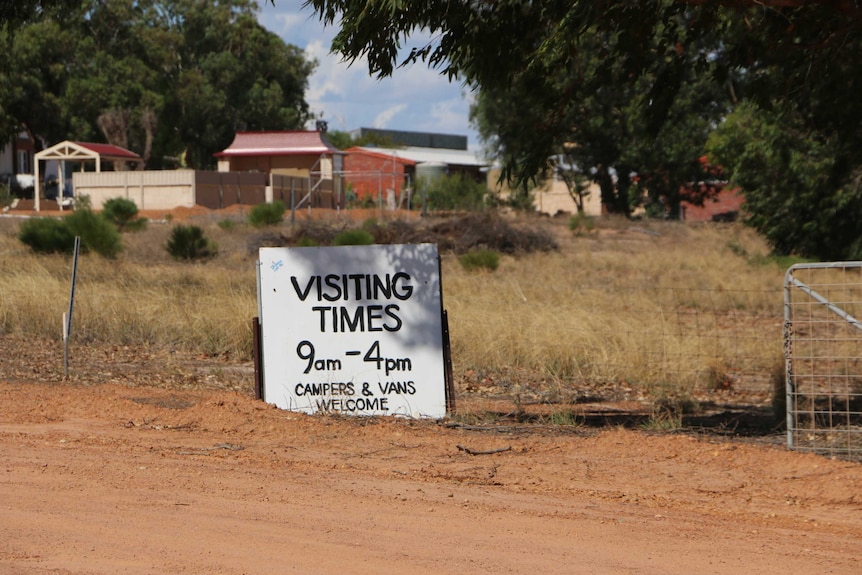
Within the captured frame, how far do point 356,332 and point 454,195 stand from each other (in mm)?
41747

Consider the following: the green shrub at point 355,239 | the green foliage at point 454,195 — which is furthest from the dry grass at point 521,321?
the green foliage at point 454,195

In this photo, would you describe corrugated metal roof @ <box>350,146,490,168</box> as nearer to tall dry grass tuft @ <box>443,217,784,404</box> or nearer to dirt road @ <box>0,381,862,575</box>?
tall dry grass tuft @ <box>443,217,784,404</box>

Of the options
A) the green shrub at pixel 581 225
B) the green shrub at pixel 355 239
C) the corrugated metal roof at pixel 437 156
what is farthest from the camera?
the corrugated metal roof at pixel 437 156

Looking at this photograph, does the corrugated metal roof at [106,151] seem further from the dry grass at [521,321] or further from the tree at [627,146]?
the dry grass at [521,321]

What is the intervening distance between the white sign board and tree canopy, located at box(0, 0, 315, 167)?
48558mm

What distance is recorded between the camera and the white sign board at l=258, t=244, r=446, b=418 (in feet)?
29.6

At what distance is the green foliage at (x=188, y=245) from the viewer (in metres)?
23.4

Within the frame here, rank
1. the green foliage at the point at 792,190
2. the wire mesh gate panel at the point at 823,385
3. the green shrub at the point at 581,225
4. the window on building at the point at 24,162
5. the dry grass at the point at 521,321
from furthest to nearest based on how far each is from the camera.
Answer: the window on building at the point at 24,162, the green shrub at the point at 581,225, the green foliage at the point at 792,190, the dry grass at the point at 521,321, the wire mesh gate panel at the point at 823,385

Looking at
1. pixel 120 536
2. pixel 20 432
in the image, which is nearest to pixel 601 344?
pixel 20 432

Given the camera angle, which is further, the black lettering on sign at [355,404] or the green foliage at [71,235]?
the green foliage at [71,235]

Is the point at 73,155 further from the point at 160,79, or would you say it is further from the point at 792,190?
the point at 792,190

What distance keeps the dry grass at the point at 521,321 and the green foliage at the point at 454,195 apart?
27.0 metres

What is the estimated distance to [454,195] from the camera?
50469 mm

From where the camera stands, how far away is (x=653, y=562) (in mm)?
5172
